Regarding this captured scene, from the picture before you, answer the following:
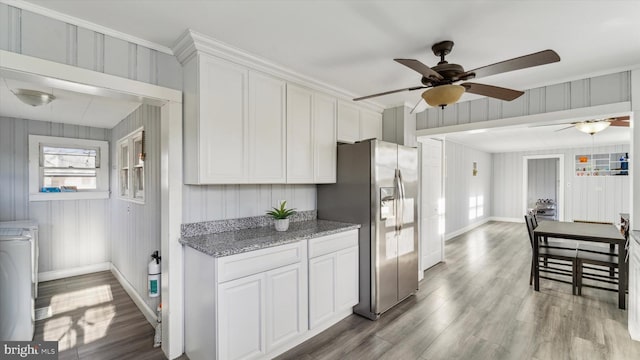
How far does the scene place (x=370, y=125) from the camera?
3.86 m

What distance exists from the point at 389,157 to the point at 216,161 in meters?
1.78

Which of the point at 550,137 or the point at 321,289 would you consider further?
the point at 550,137

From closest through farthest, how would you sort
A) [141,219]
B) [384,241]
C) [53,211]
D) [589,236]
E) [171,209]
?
1. [171,209]
2. [384,241]
3. [141,219]
4. [589,236]
5. [53,211]

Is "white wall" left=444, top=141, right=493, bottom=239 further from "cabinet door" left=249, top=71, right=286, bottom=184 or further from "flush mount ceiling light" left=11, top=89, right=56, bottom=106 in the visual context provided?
"flush mount ceiling light" left=11, top=89, right=56, bottom=106

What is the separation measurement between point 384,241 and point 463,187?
5.60 m

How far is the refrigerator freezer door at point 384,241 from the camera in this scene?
114 inches

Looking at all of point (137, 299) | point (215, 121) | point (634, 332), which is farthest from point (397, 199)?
point (137, 299)

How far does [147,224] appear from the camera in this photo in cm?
295

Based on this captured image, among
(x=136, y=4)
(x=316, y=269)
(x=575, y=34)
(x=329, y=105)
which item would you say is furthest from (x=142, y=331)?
(x=575, y=34)

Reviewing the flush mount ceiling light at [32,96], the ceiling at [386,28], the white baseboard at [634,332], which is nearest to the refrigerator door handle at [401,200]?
the ceiling at [386,28]

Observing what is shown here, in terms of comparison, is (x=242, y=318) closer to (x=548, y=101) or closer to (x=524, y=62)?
(x=524, y=62)

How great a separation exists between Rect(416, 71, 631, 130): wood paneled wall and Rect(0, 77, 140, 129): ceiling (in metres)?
3.99

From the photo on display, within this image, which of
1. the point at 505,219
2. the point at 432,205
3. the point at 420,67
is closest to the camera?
the point at 420,67

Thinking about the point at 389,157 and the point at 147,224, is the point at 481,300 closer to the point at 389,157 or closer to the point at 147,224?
the point at 389,157
